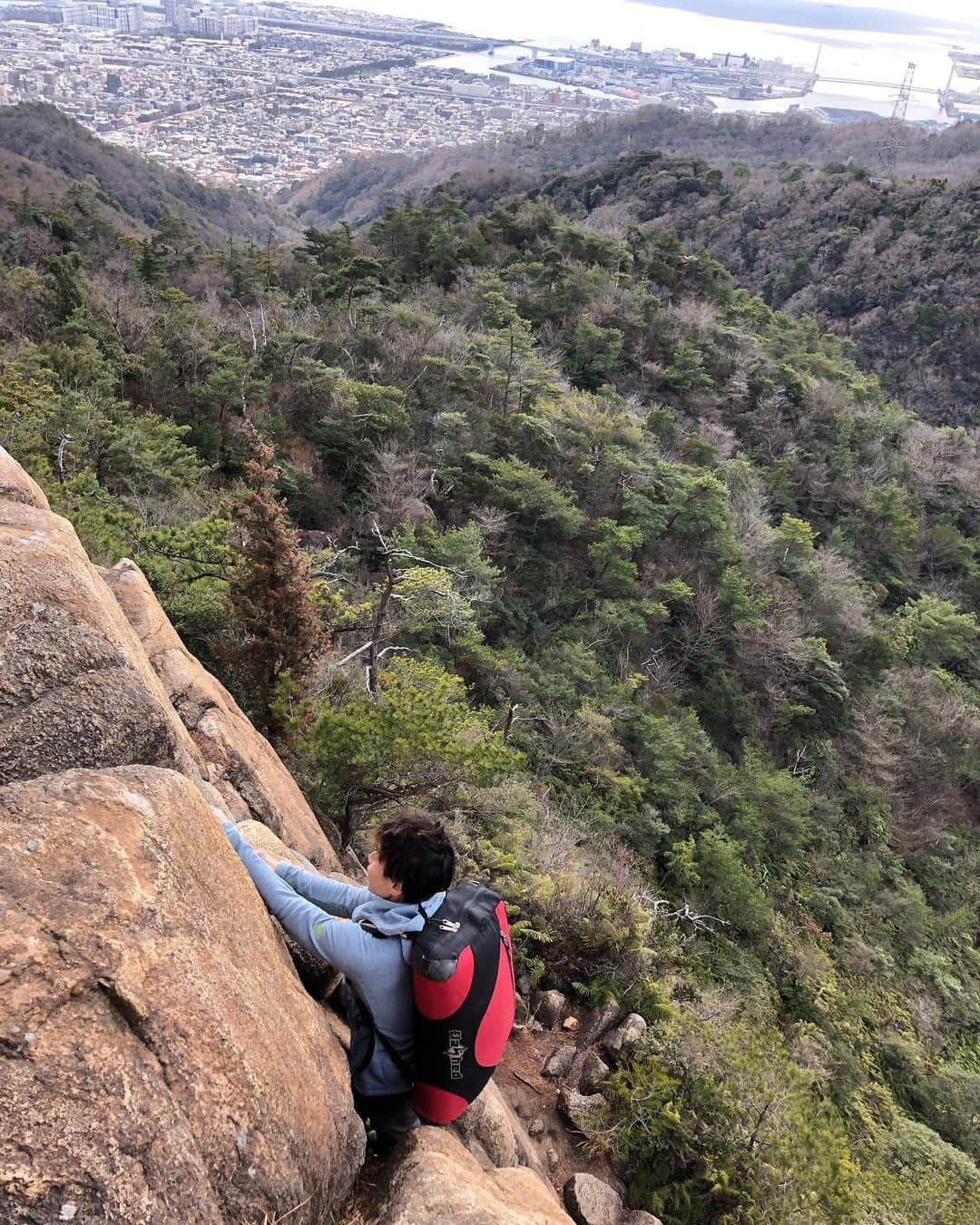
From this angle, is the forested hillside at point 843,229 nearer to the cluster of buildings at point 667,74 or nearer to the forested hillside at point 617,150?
→ the forested hillside at point 617,150

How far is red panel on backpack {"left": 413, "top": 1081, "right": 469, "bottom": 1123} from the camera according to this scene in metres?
2.67

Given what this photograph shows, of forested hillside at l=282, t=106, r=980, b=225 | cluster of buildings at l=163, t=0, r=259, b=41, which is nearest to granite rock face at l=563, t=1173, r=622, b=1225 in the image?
forested hillside at l=282, t=106, r=980, b=225

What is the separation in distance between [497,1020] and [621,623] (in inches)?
537

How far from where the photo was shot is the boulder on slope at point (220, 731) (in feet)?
15.3

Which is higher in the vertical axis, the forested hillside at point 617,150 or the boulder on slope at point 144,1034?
the forested hillside at point 617,150

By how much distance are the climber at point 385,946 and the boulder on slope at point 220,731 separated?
1837 mm

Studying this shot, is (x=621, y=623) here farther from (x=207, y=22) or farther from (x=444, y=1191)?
(x=207, y=22)

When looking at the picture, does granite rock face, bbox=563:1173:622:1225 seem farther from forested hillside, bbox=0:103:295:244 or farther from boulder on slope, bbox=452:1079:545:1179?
forested hillside, bbox=0:103:295:244

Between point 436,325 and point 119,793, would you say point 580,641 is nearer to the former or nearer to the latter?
point 436,325

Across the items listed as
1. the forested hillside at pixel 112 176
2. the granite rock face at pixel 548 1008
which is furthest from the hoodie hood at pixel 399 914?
the forested hillside at pixel 112 176

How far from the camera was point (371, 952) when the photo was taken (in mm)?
2586

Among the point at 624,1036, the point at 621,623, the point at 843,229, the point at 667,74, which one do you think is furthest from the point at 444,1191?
the point at 667,74

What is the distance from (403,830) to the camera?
2684mm

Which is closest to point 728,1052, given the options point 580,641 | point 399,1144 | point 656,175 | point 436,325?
point 399,1144
